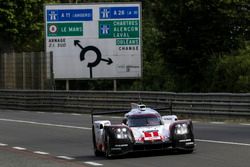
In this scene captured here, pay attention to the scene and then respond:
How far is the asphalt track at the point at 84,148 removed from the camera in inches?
583

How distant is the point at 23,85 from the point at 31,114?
7.99m

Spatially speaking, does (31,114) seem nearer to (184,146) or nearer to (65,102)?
(65,102)

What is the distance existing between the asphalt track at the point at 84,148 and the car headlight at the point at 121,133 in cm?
48

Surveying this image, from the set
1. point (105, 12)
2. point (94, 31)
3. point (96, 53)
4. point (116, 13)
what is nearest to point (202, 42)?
point (116, 13)

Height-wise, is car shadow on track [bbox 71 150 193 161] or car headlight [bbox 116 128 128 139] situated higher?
car headlight [bbox 116 128 128 139]

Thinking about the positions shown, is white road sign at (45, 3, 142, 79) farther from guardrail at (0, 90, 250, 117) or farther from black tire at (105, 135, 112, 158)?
black tire at (105, 135, 112, 158)

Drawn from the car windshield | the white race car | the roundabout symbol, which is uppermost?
the roundabout symbol

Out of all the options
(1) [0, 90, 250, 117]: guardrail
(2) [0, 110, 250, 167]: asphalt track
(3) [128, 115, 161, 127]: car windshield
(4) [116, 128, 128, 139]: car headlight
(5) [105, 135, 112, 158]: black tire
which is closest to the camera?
(2) [0, 110, 250, 167]: asphalt track

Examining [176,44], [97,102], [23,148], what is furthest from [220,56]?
[23,148]

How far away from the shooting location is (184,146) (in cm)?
1570

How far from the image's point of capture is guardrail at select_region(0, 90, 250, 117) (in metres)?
27.0

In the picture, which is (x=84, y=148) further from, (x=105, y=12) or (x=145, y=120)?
(x=105, y=12)

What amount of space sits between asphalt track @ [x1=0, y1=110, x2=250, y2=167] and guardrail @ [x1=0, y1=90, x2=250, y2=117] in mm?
1520

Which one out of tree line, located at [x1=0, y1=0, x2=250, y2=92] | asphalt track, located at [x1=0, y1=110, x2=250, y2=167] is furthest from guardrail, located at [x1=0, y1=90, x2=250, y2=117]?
tree line, located at [x1=0, y1=0, x2=250, y2=92]
